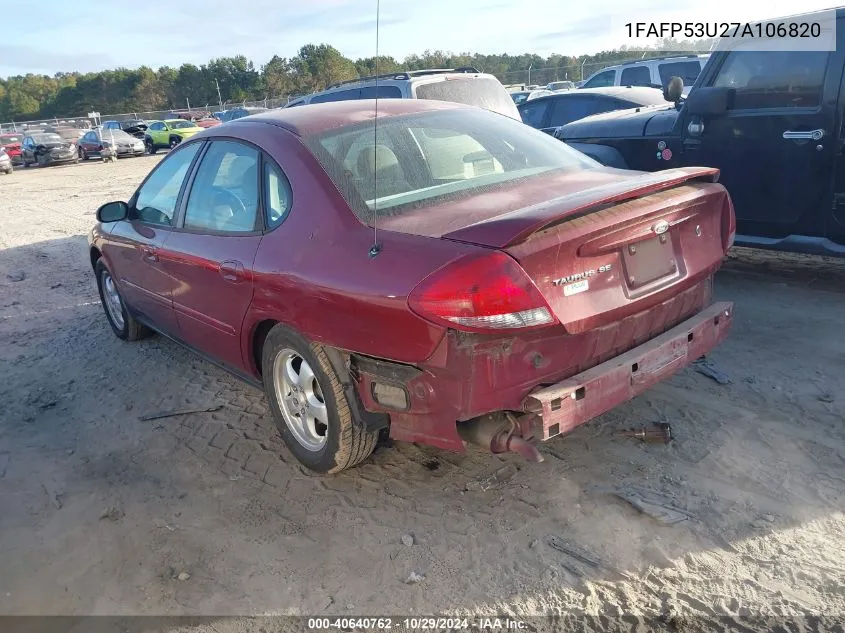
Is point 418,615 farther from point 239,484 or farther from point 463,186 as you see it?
point 463,186

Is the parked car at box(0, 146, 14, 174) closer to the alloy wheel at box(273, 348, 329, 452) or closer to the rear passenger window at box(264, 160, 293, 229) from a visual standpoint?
the rear passenger window at box(264, 160, 293, 229)

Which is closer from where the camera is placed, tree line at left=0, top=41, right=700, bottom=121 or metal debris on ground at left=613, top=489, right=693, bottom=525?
metal debris on ground at left=613, top=489, right=693, bottom=525

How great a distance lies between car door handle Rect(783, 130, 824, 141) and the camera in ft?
16.7

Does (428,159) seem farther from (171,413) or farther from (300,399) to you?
(171,413)

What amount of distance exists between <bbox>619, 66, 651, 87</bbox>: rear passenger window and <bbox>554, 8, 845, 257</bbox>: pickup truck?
27.1ft

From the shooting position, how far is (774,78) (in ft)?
17.8

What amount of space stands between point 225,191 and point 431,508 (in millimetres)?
2074

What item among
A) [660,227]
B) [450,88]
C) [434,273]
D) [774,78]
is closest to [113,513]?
[434,273]

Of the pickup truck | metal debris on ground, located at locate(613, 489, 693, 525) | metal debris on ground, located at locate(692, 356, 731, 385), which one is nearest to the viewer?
metal debris on ground, located at locate(613, 489, 693, 525)

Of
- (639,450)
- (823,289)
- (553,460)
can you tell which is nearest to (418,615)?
(553,460)

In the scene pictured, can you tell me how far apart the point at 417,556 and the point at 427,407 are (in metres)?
0.62

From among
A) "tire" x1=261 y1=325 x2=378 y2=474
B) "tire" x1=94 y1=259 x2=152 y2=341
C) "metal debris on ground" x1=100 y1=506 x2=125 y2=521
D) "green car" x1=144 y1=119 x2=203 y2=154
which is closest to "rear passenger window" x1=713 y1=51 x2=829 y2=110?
"tire" x1=261 y1=325 x2=378 y2=474

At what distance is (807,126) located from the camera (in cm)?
516

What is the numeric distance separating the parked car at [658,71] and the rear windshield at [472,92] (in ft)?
15.5
